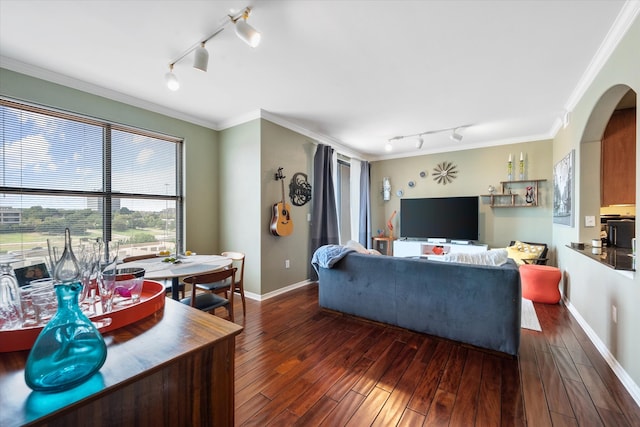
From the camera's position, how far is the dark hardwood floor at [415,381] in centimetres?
156

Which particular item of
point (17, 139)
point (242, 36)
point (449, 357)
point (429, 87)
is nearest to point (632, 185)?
point (429, 87)

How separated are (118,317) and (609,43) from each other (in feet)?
11.8

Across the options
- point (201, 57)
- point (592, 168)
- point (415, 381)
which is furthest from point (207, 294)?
point (592, 168)

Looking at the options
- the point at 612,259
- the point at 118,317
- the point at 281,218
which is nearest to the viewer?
the point at 118,317

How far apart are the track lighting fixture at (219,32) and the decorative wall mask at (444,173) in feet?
15.3

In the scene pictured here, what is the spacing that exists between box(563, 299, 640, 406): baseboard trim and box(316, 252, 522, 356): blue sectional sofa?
601 mm

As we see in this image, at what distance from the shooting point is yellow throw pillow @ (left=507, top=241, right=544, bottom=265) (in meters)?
4.08

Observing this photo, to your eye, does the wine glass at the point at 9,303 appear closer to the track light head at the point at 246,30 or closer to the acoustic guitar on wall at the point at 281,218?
the track light head at the point at 246,30

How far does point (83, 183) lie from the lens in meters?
2.85

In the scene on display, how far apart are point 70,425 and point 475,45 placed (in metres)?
3.04

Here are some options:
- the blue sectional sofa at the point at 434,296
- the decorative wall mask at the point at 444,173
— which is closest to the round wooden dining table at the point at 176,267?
the blue sectional sofa at the point at 434,296

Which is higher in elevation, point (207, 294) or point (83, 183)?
point (83, 183)

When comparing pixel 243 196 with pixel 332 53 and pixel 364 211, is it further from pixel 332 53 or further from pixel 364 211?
pixel 364 211

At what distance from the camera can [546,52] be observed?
2262mm
